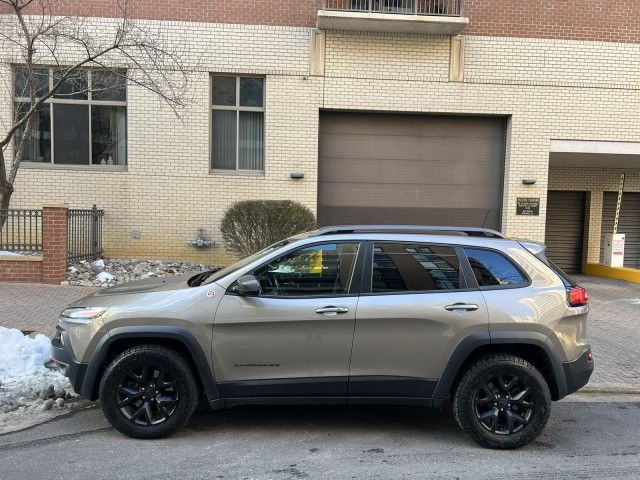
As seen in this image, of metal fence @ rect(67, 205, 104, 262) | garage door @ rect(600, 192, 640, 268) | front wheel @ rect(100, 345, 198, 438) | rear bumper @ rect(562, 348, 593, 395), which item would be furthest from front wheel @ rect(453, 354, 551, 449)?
garage door @ rect(600, 192, 640, 268)

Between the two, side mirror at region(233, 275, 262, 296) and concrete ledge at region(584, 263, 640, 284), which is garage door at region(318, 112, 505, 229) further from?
side mirror at region(233, 275, 262, 296)

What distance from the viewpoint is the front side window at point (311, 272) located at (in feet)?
14.0

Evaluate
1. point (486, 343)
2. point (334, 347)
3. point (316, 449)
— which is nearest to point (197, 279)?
point (334, 347)

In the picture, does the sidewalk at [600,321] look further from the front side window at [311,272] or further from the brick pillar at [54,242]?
the front side window at [311,272]

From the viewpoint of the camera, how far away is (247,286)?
13.3ft

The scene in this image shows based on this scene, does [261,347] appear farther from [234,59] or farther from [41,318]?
[234,59]

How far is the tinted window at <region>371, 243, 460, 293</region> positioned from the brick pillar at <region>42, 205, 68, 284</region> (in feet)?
23.8

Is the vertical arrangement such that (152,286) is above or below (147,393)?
above

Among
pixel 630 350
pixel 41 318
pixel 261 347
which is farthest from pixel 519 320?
pixel 41 318

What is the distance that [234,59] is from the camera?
1202 cm

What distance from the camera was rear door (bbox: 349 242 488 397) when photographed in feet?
13.5

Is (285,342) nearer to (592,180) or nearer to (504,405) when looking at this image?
(504,405)

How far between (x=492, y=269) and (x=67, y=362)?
3.47m

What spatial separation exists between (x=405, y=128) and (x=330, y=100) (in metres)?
1.93
